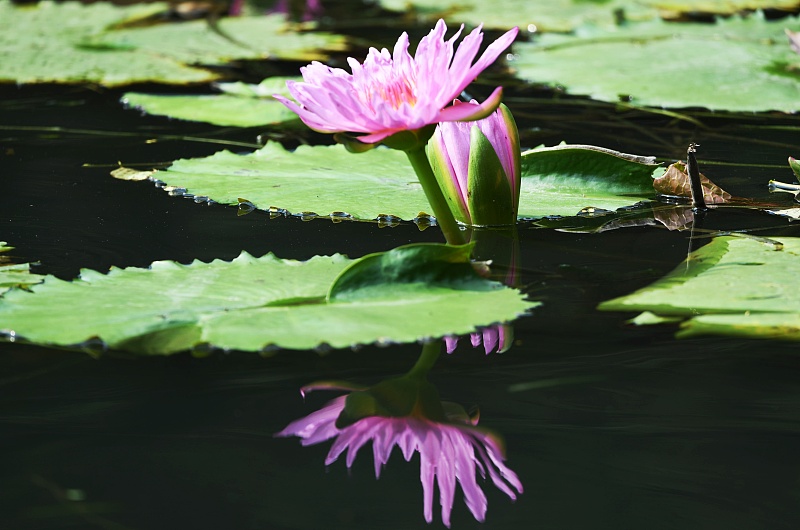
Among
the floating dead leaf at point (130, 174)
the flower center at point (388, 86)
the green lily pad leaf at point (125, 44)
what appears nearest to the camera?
the flower center at point (388, 86)

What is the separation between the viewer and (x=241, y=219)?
145cm

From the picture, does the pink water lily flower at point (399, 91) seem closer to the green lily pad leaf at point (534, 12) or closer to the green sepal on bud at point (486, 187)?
the green sepal on bud at point (486, 187)

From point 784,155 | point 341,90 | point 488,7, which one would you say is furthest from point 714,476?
point 488,7

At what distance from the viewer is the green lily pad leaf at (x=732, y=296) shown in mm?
990

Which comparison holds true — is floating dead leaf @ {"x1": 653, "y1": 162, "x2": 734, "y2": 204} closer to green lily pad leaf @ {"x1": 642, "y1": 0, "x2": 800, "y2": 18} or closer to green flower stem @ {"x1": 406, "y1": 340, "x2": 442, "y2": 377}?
green flower stem @ {"x1": 406, "y1": 340, "x2": 442, "y2": 377}

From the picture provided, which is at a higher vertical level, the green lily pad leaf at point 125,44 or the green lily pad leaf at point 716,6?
the green lily pad leaf at point 716,6

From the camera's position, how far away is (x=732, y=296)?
1.03m

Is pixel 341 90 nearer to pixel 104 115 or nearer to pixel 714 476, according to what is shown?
pixel 714 476

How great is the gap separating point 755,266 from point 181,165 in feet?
3.21

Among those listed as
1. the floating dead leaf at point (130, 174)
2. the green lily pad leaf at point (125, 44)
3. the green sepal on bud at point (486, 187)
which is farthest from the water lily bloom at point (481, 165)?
the green lily pad leaf at point (125, 44)

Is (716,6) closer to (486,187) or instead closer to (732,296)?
(486,187)

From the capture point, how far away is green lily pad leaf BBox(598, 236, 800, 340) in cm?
99

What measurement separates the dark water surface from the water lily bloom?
0.06 meters

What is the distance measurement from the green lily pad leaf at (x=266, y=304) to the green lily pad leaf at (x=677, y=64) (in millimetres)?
1123
